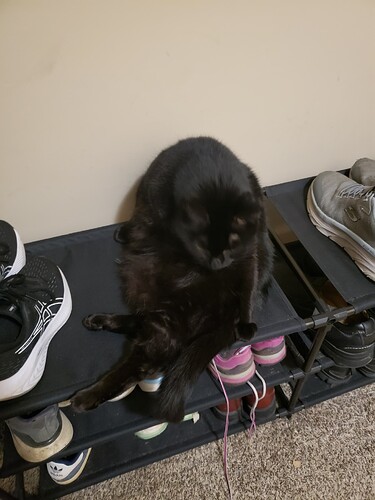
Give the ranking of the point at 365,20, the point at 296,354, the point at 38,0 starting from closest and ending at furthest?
1. the point at 38,0
2. the point at 365,20
3. the point at 296,354

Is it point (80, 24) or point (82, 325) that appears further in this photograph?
point (82, 325)

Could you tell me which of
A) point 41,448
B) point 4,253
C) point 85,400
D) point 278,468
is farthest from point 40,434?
point 278,468

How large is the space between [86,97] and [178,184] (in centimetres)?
25

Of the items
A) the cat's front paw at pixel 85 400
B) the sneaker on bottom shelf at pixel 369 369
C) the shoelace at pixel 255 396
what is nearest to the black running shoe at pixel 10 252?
the cat's front paw at pixel 85 400

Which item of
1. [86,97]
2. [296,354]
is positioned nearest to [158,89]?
[86,97]

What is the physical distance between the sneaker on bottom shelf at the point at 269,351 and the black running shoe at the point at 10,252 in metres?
0.56

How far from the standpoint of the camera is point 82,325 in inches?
31.5

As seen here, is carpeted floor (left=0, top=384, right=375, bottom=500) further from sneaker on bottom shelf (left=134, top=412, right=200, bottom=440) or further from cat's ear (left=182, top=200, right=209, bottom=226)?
cat's ear (left=182, top=200, right=209, bottom=226)

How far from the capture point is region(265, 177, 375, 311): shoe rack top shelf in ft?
2.77

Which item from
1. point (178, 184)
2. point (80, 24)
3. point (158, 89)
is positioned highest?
point (80, 24)

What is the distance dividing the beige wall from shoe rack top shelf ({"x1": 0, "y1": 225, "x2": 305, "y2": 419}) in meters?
0.07

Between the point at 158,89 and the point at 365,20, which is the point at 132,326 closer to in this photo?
the point at 158,89

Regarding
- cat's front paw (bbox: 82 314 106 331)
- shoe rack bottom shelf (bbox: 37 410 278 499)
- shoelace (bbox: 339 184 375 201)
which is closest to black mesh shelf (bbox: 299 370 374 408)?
shoe rack bottom shelf (bbox: 37 410 278 499)

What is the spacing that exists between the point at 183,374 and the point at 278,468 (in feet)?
1.76
